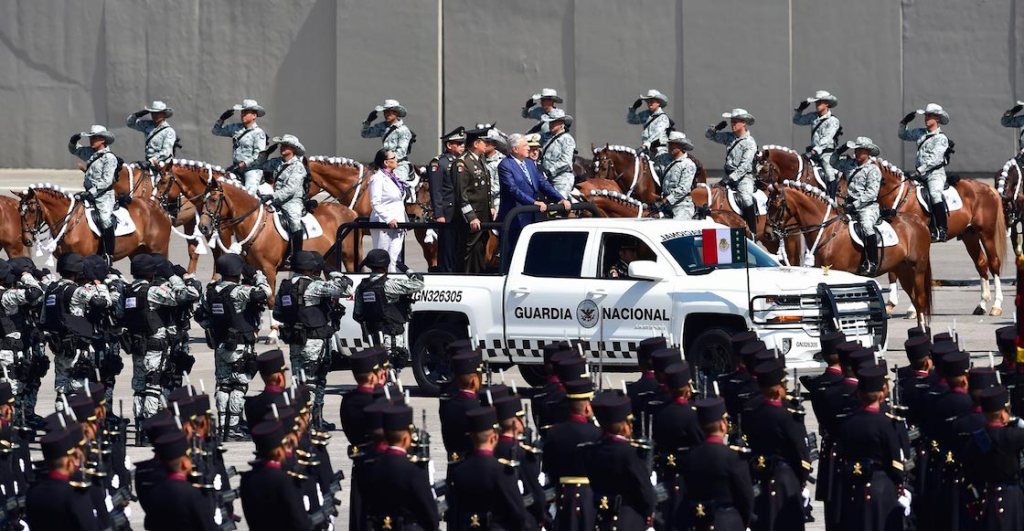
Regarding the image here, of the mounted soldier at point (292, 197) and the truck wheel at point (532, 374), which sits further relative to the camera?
the mounted soldier at point (292, 197)

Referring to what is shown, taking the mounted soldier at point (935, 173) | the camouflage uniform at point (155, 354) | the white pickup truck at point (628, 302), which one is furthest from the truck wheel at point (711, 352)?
the mounted soldier at point (935, 173)

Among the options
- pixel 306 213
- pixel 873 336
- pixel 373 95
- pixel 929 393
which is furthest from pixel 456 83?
pixel 929 393

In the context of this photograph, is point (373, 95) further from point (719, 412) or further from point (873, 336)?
point (719, 412)

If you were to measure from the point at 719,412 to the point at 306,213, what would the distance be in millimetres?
14095

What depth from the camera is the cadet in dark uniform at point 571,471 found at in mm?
12453

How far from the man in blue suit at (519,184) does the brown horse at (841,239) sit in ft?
14.4

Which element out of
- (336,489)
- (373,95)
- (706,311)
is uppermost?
(373,95)

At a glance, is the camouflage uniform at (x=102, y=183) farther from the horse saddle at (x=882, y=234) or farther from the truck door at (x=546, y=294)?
the horse saddle at (x=882, y=234)

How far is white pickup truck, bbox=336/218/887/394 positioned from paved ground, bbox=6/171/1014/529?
79 cm

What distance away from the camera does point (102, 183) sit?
26.6 m

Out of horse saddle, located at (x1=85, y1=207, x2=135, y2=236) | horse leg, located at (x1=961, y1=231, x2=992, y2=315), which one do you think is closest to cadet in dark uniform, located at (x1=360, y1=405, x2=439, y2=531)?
horse saddle, located at (x1=85, y1=207, x2=135, y2=236)

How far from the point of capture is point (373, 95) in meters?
41.4

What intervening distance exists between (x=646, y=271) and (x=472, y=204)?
3066 mm

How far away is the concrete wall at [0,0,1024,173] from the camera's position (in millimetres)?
40844
